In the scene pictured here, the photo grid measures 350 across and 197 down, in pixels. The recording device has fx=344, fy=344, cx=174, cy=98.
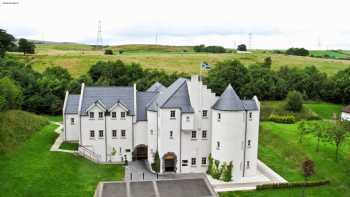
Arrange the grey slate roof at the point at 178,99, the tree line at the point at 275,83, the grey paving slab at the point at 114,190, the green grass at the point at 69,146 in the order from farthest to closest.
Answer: the tree line at the point at 275,83 → the green grass at the point at 69,146 → the grey slate roof at the point at 178,99 → the grey paving slab at the point at 114,190

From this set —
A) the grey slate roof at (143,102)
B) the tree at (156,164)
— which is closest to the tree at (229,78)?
the grey slate roof at (143,102)

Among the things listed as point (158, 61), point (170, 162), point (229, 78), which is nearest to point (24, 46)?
point (158, 61)

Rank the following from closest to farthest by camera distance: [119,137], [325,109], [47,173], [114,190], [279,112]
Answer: [114,190]
[47,173]
[119,137]
[279,112]
[325,109]

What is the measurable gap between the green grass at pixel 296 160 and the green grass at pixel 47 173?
17.0 metres

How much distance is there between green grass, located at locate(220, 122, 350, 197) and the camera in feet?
145

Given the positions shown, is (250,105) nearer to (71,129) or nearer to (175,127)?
(175,127)

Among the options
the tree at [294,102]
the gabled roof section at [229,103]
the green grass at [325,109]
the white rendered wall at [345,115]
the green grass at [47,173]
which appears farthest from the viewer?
the green grass at [325,109]

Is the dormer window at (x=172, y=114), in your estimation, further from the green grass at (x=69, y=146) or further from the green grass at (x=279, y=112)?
the green grass at (x=279, y=112)

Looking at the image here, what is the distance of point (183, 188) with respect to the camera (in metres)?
43.3

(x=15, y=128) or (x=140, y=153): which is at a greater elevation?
(x=15, y=128)

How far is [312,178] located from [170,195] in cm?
2067

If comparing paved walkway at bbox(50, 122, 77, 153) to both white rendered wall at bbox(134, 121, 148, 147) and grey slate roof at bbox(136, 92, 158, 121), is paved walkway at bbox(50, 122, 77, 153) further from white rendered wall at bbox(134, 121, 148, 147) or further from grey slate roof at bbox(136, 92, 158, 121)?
grey slate roof at bbox(136, 92, 158, 121)

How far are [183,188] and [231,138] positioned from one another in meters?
9.34

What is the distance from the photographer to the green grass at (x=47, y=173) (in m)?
40.4
